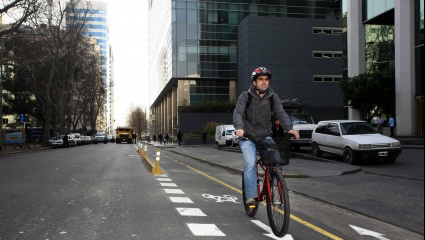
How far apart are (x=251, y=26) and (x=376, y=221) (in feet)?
165

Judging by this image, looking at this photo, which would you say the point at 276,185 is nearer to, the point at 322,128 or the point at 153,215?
the point at 153,215

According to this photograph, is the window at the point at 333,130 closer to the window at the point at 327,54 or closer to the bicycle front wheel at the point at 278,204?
the bicycle front wheel at the point at 278,204

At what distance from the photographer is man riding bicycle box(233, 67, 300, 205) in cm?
555

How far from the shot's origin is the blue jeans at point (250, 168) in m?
5.66

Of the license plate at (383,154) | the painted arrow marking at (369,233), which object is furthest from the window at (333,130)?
the painted arrow marking at (369,233)

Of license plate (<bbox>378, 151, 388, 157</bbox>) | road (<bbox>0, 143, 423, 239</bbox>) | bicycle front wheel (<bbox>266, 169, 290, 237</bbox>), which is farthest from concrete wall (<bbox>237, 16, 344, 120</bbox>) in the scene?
bicycle front wheel (<bbox>266, 169, 290, 237</bbox>)

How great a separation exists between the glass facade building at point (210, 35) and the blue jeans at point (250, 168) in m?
52.3

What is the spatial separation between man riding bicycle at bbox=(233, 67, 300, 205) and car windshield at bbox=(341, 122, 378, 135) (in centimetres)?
1107

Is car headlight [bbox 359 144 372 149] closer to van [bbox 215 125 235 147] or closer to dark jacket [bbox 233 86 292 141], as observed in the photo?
dark jacket [bbox 233 86 292 141]

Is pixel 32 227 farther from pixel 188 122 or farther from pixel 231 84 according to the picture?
pixel 231 84

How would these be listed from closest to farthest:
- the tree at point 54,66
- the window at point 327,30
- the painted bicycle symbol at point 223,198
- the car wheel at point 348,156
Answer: the painted bicycle symbol at point 223,198
the car wheel at point 348,156
the tree at point 54,66
the window at point 327,30

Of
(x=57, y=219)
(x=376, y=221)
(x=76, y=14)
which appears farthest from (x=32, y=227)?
(x=76, y=14)

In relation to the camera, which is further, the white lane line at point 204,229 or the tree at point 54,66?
the tree at point 54,66

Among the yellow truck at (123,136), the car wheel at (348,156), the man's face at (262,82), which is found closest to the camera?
the man's face at (262,82)
